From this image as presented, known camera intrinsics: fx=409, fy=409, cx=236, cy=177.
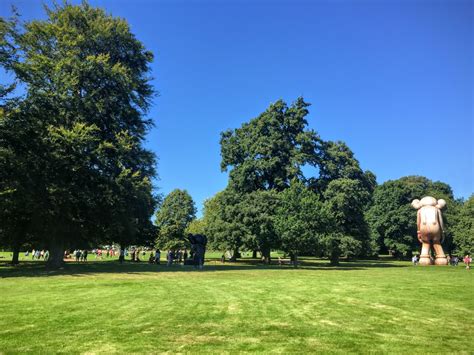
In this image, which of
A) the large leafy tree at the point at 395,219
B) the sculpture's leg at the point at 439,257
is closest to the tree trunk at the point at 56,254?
the sculpture's leg at the point at 439,257

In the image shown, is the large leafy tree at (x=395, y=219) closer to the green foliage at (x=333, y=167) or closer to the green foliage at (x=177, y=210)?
the green foliage at (x=333, y=167)

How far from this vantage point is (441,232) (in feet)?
151

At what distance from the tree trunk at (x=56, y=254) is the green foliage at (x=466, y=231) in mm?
49024

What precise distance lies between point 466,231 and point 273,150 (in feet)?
99.4

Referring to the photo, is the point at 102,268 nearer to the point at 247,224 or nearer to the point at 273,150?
the point at 247,224

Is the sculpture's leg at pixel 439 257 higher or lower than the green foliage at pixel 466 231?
lower

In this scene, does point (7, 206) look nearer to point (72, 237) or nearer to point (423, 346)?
point (72, 237)

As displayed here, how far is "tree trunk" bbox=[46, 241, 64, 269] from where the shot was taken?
30.0 m

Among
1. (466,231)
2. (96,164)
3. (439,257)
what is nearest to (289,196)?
(96,164)

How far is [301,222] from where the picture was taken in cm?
3719

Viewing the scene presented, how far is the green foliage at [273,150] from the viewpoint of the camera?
49.8 metres

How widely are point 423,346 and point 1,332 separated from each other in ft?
27.2

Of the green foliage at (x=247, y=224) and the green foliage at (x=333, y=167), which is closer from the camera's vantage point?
the green foliage at (x=247, y=224)

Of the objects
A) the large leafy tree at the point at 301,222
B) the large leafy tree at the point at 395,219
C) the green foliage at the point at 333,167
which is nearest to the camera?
the large leafy tree at the point at 301,222
